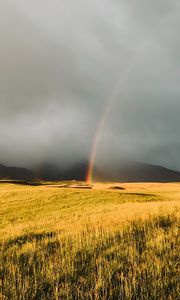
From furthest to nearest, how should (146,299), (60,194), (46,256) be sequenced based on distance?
(60,194) → (46,256) → (146,299)

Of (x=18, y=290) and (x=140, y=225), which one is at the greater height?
Answer: (x=140, y=225)

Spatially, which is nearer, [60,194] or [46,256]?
→ [46,256]

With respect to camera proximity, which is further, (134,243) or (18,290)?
(134,243)

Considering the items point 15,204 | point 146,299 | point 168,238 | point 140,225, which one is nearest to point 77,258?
point 146,299

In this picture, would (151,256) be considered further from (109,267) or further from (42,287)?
(42,287)

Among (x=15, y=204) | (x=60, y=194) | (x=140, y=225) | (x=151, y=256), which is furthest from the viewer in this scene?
(x=60, y=194)

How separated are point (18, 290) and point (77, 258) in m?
1.74

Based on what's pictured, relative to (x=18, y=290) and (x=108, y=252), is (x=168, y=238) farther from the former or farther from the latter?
(x=18, y=290)

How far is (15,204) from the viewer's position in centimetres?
3512

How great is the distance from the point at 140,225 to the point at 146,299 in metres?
5.69

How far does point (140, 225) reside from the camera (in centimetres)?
1013

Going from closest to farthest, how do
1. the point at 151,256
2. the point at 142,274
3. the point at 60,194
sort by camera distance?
the point at 142,274, the point at 151,256, the point at 60,194

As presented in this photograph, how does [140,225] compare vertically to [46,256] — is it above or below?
Answer: above

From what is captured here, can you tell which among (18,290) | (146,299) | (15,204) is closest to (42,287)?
(18,290)
